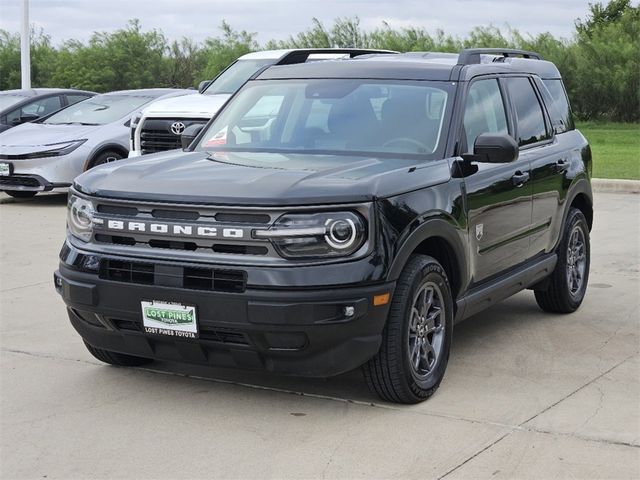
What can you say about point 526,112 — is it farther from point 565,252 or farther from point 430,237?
point 430,237

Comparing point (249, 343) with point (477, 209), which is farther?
point (477, 209)

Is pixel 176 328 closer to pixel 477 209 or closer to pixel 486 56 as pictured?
pixel 477 209

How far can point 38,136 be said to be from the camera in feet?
48.0

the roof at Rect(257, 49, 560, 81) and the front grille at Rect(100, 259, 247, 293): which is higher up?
the roof at Rect(257, 49, 560, 81)

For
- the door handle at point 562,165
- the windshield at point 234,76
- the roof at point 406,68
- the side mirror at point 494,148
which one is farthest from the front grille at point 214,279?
the windshield at point 234,76

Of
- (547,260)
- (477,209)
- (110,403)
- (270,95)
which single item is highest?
(270,95)

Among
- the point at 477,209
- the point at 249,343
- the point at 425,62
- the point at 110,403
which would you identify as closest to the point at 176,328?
the point at 249,343

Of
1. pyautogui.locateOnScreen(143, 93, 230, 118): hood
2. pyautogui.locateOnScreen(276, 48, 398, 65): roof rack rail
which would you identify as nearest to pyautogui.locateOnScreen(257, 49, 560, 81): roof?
pyautogui.locateOnScreen(276, 48, 398, 65): roof rack rail

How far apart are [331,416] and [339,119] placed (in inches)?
71.8

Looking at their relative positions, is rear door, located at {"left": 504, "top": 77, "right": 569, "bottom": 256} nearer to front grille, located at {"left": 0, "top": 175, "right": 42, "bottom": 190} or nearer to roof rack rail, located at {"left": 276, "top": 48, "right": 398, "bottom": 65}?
roof rack rail, located at {"left": 276, "top": 48, "right": 398, "bottom": 65}

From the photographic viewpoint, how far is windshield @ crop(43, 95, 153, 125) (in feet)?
50.2

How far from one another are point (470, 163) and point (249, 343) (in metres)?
1.73

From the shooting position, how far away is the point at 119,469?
15.2 feet

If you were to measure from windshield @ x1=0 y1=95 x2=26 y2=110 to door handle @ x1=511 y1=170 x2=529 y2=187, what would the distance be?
41.0 ft
